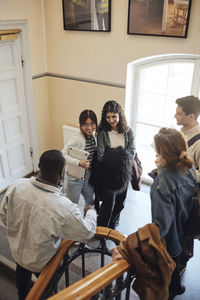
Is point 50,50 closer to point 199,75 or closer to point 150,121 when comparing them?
point 150,121

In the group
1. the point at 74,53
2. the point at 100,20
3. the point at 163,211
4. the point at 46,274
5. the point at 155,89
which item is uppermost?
the point at 100,20

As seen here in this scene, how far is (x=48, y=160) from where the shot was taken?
1483 mm

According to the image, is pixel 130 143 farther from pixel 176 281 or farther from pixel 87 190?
pixel 176 281

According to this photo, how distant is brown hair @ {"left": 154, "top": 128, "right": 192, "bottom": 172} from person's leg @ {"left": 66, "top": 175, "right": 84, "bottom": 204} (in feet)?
4.52

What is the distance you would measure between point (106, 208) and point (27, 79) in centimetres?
224

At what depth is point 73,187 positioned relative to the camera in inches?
105

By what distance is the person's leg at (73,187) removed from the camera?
8.64 ft

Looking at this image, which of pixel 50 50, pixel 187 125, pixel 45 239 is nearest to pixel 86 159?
pixel 187 125

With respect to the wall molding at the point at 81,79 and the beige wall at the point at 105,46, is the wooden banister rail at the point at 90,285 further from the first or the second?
the wall molding at the point at 81,79

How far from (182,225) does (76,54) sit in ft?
9.41

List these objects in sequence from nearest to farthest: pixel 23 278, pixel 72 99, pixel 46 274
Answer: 1. pixel 46 274
2. pixel 23 278
3. pixel 72 99

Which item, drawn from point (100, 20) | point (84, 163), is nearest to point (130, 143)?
point (84, 163)

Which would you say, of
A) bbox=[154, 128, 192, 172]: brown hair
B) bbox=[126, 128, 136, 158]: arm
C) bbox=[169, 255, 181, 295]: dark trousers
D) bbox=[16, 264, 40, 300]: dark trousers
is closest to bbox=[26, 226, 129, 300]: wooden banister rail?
bbox=[16, 264, 40, 300]: dark trousers

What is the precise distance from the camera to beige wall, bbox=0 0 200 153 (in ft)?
10.1
